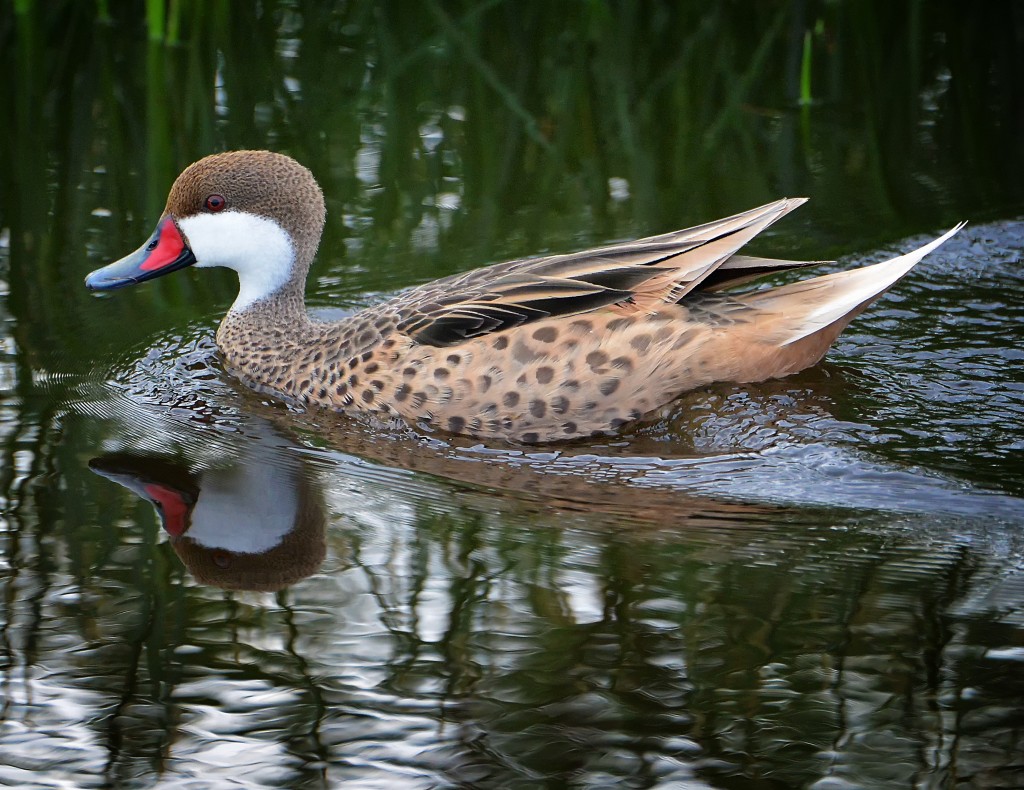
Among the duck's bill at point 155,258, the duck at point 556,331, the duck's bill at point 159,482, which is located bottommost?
the duck's bill at point 159,482

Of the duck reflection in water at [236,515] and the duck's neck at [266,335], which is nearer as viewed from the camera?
the duck reflection in water at [236,515]

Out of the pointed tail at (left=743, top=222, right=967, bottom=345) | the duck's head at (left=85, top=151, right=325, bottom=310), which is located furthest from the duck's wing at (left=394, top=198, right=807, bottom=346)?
the duck's head at (left=85, top=151, right=325, bottom=310)

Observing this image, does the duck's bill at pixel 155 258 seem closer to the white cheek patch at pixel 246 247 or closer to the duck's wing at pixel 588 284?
the white cheek patch at pixel 246 247

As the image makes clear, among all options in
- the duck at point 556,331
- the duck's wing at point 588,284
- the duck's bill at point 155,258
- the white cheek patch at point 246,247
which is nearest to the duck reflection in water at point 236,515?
the duck at point 556,331

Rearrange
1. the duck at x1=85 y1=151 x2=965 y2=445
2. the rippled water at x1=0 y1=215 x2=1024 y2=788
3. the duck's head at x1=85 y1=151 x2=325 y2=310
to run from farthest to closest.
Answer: the duck's head at x1=85 y1=151 x2=325 y2=310
the duck at x1=85 y1=151 x2=965 y2=445
the rippled water at x1=0 y1=215 x2=1024 y2=788

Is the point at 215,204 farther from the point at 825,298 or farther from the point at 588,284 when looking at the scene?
the point at 825,298

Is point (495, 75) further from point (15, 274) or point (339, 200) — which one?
point (15, 274)

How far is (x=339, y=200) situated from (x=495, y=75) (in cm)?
233

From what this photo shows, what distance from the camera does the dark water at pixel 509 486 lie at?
3568mm

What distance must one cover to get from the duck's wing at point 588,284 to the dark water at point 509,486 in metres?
0.49

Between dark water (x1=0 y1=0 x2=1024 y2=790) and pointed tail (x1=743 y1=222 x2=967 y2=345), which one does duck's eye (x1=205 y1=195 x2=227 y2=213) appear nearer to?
dark water (x1=0 y1=0 x2=1024 y2=790)

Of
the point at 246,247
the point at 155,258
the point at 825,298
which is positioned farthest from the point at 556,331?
the point at 155,258

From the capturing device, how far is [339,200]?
834cm

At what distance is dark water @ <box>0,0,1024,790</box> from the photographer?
11.7ft
